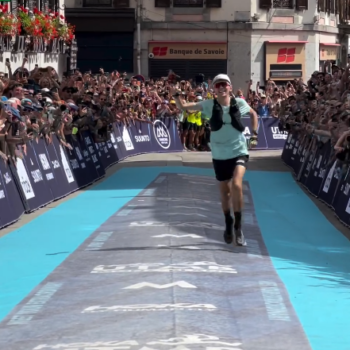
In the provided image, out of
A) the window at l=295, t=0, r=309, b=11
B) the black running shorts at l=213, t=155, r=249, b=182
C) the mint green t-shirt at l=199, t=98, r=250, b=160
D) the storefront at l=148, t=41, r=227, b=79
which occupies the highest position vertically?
the window at l=295, t=0, r=309, b=11

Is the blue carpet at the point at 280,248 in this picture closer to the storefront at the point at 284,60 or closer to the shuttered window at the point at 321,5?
the storefront at the point at 284,60

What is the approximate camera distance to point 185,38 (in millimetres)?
48656

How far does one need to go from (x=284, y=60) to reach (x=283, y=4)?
260 cm

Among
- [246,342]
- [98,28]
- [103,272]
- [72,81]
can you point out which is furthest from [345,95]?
[98,28]

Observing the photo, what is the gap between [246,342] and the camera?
8.59 metres

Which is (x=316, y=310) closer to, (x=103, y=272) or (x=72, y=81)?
(x=103, y=272)

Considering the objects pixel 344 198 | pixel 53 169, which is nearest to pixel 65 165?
pixel 53 169

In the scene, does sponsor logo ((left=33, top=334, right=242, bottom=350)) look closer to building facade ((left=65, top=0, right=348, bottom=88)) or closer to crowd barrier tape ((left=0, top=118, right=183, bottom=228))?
crowd barrier tape ((left=0, top=118, right=183, bottom=228))

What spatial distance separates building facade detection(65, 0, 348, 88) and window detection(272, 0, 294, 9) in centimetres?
11

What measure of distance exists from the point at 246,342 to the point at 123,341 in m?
0.96

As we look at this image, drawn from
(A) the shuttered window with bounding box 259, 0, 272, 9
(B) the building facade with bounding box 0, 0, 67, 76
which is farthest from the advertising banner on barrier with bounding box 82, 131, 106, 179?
(A) the shuttered window with bounding box 259, 0, 272, 9

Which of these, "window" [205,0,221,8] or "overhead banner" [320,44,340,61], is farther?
"overhead banner" [320,44,340,61]

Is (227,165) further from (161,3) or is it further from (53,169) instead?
(161,3)

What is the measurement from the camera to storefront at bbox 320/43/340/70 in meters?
52.4
